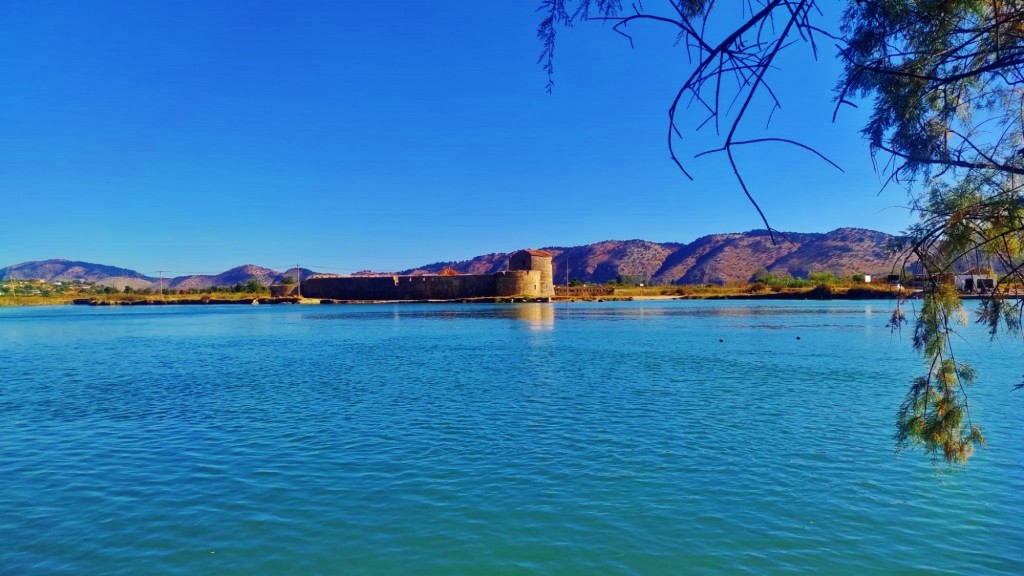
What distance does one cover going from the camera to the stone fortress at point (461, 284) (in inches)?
2657

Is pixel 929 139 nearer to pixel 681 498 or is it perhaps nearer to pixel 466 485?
pixel 681 498

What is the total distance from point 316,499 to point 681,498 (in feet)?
11.2

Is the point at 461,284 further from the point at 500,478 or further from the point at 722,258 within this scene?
the point at 722,258

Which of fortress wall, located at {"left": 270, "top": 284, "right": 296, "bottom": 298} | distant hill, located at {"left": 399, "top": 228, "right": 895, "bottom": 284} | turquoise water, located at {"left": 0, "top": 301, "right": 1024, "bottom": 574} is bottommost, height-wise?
turquoise water, located at {"left": 0, "top": 301, "right": 1024, "bottom": 574}

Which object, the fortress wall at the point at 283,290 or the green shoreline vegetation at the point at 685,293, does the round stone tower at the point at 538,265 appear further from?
the fortress wall at the point at 283,290

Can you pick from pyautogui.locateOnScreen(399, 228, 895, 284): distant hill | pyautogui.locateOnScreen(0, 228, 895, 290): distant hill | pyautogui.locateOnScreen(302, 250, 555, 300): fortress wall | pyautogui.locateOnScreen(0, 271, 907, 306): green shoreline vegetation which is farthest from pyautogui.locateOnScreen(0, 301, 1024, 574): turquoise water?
pyautogui.locateOnScreen(0, 228, 895, 290): distant hill

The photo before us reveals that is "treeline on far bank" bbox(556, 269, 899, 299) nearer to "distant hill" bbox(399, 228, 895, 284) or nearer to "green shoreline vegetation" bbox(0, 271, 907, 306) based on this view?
"green shoreline vegetation" bbox(0, 271, 907, 306)

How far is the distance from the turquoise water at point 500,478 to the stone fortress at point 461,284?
53.0 metres

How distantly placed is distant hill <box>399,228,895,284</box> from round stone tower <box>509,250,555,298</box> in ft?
28.1

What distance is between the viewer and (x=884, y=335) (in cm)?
2395

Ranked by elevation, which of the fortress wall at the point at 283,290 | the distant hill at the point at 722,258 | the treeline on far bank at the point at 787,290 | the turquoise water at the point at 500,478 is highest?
the distant hill at the point at 722,258

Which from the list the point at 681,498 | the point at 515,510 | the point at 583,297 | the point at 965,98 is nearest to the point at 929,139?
the point at 965,98

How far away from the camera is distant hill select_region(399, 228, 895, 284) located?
102 meters

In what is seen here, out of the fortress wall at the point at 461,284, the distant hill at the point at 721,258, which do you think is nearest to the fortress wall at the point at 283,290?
the fortress wall at the point at 461,284
